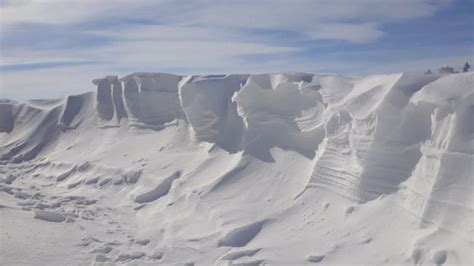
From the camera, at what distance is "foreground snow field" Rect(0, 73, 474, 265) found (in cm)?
717

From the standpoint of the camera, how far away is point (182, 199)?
11.5 meters

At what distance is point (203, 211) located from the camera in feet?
34.5

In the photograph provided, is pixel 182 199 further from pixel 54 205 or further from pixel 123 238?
pixel 54 205

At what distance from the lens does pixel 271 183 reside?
419 inches

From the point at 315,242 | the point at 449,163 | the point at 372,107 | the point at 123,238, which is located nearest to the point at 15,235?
the point at 123,238

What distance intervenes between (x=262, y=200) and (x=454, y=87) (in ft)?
14.0

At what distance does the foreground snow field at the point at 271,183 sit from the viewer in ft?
23.5

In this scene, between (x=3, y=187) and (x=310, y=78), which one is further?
(x=3, y=187)

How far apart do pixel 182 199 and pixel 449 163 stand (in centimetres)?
601

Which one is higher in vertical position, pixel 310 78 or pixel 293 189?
pixel 310 78

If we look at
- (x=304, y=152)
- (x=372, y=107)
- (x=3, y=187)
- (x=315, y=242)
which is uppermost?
(x=372, y=107)

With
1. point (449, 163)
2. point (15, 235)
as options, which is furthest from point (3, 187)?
point (449, 163)

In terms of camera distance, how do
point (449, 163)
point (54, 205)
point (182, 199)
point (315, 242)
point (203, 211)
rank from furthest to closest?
point (54, 205) < point (182, 199) < point (203, 211) < point (315, 242) < point (449, 163)

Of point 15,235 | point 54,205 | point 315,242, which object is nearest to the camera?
point 315,242
